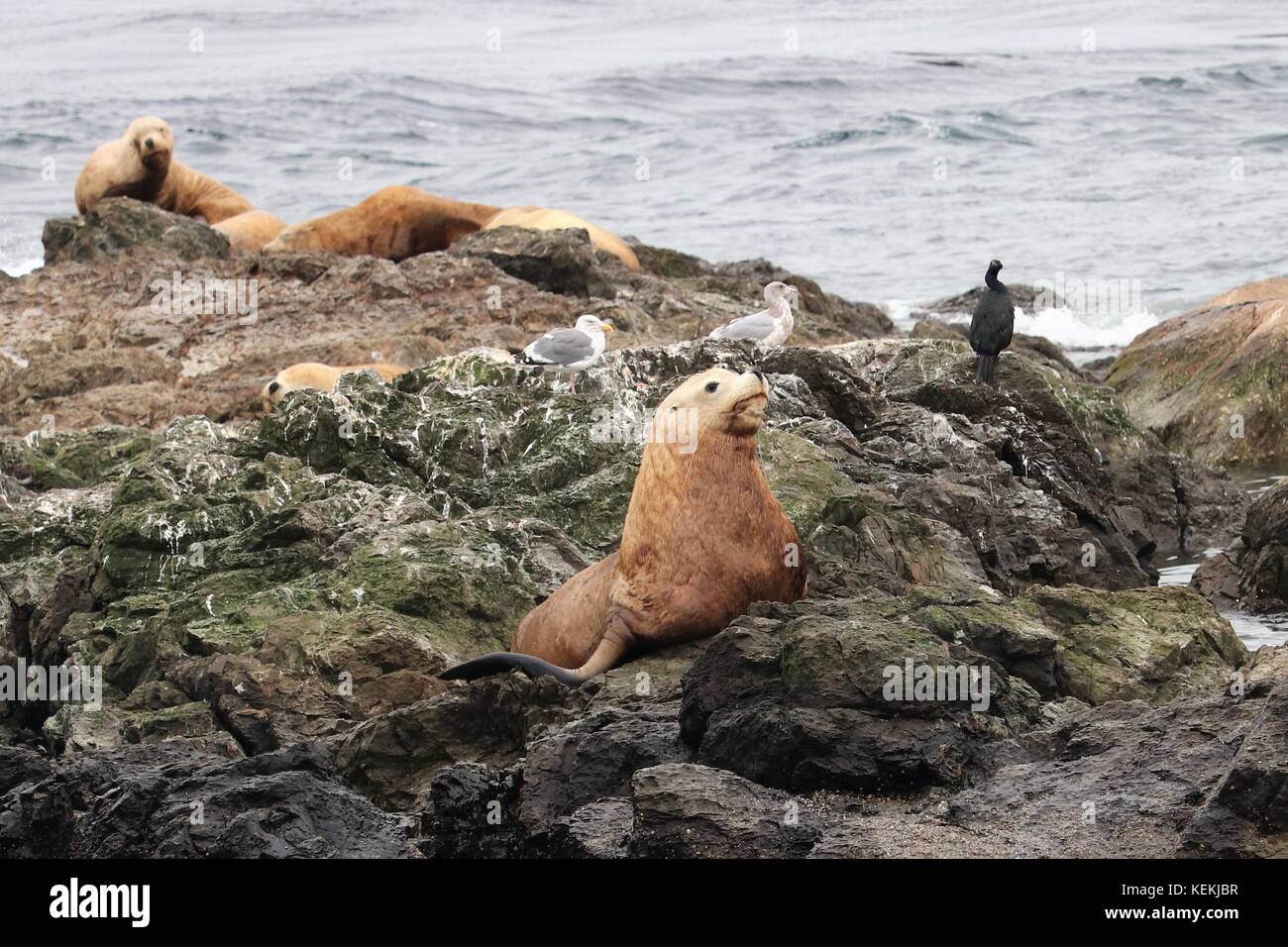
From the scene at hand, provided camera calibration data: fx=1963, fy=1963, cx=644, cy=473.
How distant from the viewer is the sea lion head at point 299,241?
18859mm

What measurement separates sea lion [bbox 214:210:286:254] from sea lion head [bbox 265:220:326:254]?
0.65 m

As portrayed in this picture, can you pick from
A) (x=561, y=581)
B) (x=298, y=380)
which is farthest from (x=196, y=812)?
(x=298, y=380)

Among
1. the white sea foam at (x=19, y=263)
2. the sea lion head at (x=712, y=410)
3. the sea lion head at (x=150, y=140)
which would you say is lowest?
the white sea foam at (x=19, y=263)

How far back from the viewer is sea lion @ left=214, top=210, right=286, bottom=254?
20125mm

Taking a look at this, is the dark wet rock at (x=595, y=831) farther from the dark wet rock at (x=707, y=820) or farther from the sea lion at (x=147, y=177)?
the sea lion at (x=147, y=177)

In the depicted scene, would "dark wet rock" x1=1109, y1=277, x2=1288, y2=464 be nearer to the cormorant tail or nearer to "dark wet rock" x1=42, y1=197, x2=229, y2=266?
the cormorant tail

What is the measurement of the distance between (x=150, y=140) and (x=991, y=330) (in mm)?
12610

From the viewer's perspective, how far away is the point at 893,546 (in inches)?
336

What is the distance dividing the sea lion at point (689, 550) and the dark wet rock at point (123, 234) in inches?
440

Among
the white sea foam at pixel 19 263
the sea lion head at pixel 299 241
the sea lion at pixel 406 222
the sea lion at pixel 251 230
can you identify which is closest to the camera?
the sea lion head at pixel 299 241

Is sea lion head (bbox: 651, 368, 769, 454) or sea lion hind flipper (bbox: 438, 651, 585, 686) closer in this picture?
sea lion hind flipper (bbox: 438, 651, 585, 686)

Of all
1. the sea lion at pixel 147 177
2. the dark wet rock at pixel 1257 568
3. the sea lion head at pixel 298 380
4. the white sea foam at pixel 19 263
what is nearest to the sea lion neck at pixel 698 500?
the dark wet rock at pixel 1257 568

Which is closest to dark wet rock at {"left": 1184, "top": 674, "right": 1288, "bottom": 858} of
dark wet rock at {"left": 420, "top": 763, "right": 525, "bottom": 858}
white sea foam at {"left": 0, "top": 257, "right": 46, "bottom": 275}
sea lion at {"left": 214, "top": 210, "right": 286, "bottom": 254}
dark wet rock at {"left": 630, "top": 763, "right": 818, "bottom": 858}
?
dark wet rock at {"left": 630, "top": 763, "right": 818, "bottom": 858}
